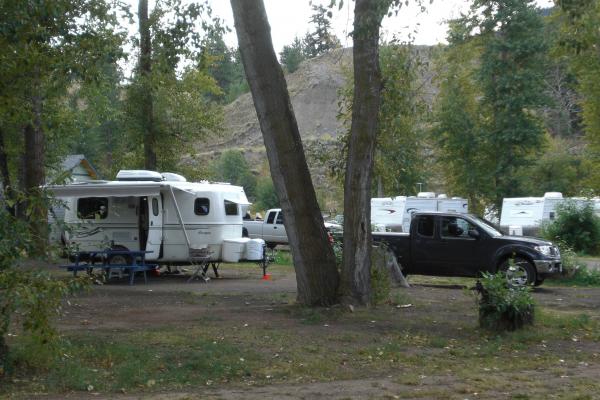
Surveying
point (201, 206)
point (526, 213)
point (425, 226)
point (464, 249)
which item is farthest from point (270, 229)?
point (464, 249)

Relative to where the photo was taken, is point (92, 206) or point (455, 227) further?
point (92, 206)

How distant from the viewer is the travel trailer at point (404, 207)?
38.7 m

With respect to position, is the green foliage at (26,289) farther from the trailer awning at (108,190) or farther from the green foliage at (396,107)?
the trailer awning at (108,190)

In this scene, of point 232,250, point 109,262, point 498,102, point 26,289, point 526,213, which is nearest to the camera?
point 26,289

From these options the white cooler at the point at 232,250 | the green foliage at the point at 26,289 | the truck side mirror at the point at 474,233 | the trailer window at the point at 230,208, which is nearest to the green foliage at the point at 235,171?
the trailer window at the point at 230,208

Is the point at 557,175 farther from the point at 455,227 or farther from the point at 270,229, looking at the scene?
the point at 455,227

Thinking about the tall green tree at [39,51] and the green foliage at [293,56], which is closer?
the tall green tree at [39,51]

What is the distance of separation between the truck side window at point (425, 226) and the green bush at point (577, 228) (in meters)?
7.63

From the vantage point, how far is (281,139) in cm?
1281

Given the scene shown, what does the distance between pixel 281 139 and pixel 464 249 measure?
7.56 metres

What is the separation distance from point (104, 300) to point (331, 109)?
299ft

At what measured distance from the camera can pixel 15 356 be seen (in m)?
8.74

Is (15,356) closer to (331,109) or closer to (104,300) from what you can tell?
(104,300)

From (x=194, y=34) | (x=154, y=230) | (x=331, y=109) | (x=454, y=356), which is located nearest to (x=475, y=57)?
(x=154, y=230)
